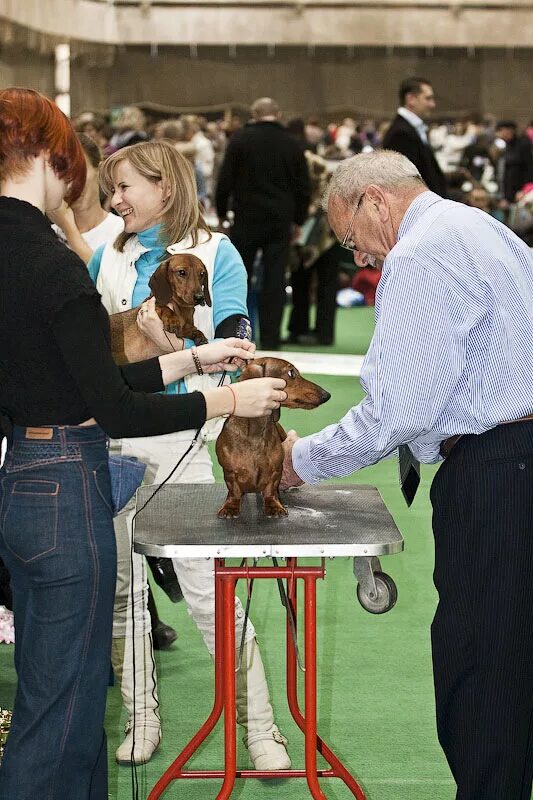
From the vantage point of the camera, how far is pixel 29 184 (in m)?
2.35

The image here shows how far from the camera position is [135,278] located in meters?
3.53

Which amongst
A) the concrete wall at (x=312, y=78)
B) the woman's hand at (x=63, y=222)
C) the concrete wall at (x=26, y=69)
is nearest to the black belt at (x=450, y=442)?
the woman's hand at (x=63, y=222)

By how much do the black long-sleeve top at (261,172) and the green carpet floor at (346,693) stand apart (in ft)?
15.6

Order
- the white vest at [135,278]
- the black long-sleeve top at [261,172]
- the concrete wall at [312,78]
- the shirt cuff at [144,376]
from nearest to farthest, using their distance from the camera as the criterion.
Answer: the shirt cuff at [144,376]
the white vest at [135,278]
the black long-sleeve top at [261,172]
the concrete wall at [312,78]

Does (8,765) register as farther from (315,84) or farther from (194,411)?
(315,84)

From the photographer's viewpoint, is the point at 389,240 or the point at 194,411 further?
the point at 389,240

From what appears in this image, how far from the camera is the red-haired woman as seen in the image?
225 cm

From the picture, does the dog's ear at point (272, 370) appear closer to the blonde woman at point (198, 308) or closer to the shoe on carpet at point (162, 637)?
the blonde woman at point (198, 308)

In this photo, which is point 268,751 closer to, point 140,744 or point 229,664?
point 140,744

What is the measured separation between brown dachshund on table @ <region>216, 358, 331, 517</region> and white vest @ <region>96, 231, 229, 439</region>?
49 centimetres

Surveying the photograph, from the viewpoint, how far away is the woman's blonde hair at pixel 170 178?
11.2ft

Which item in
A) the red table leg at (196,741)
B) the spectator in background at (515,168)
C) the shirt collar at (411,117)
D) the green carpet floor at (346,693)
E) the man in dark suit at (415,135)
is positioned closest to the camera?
the red table leg at (196,741)

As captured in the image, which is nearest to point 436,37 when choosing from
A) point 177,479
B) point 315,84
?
point 315,84

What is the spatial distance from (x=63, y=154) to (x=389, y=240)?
2.69ft
